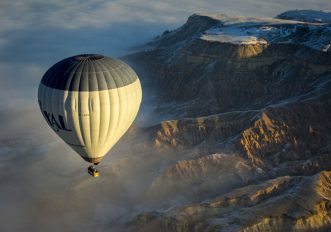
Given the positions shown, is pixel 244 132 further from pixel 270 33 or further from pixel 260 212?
pixel 270 33

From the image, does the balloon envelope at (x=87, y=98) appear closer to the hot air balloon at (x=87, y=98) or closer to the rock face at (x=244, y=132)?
the hot air balloon at (x=87, y=98)

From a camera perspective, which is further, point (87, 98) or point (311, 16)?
point (311, 16)

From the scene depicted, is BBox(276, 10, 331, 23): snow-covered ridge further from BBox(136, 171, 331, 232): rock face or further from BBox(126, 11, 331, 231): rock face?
BBox(136, 171, 331, 232): rock face

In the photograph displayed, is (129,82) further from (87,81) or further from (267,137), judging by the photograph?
(267,137)

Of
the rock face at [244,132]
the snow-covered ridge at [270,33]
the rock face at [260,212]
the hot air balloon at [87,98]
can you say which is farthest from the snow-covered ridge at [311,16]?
the hot air balloon at [87,98]

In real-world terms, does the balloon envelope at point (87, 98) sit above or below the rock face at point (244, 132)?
above

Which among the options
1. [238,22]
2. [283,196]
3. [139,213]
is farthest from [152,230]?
[238,22]

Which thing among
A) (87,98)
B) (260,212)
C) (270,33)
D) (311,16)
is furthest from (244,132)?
(311,16)
